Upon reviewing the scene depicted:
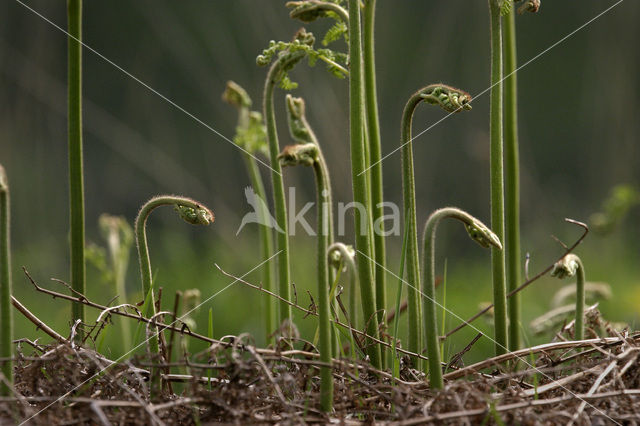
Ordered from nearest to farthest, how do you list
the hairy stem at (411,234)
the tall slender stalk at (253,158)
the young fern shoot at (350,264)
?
the young fern shoot at (350,264) → the hairy stem at (411,234) → the tall slender stalk at (253,158)

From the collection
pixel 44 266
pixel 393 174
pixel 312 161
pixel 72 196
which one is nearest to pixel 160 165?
pixel 44 266

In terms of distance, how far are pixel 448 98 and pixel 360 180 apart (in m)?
0.23

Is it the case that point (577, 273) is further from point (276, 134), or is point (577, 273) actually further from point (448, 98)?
point (276, 134)

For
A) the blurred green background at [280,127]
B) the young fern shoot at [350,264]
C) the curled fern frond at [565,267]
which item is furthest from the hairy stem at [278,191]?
the blurred green background at [280,127]

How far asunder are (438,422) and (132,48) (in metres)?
4.15

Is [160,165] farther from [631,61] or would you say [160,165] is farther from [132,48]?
[631,61]

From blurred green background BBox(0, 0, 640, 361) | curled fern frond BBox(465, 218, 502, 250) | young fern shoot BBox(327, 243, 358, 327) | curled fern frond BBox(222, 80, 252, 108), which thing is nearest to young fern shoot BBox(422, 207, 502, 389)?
curled fern frond BBox(465, 218, 502, 250)

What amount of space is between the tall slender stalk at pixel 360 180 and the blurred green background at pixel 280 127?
1.22m

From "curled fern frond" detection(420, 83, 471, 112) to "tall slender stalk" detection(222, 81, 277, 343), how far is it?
1.72ft

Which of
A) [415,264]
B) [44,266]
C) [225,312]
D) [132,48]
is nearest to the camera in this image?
[415,264]

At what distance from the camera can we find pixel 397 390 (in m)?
0.91

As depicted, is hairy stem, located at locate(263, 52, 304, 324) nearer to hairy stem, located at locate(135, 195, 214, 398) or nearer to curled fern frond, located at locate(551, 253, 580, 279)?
hairy stem, located at locate(135, 195, 214, 398)

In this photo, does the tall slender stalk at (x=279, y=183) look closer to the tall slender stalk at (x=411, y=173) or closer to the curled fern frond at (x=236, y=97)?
the tall slender stalk at (x=411, y=173)

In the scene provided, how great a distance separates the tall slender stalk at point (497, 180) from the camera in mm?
1129
